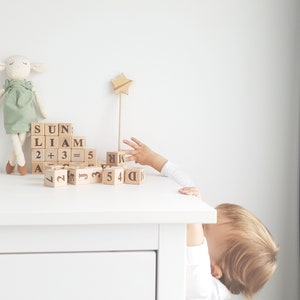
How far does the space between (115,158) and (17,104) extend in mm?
334

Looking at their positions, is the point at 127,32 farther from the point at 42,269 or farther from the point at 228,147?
the point at 42,269

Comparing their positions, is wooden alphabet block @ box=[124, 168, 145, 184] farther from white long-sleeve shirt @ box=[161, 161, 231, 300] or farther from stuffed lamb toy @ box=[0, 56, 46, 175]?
stuffed lamb toy @ box=[0, 56, 46, 175]

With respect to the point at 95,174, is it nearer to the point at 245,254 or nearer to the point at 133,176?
the point at 133,176

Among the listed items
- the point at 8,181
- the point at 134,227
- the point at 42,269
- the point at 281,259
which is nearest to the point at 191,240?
the point at 134,227

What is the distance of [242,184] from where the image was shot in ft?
4.76

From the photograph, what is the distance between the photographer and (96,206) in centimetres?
85

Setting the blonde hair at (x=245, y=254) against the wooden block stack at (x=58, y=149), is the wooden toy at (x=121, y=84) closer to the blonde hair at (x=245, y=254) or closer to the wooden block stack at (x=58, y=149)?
the wooden block stack at (x=58, y=149)

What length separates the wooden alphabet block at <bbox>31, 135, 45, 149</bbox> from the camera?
4.21ft

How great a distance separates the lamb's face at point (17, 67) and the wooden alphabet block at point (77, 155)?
0.27m

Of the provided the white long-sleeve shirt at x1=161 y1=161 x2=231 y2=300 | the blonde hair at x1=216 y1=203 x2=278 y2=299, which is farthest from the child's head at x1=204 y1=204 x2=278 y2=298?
the white long-sleeve shirt at x1=161 y1=161 x2=231 y2=300

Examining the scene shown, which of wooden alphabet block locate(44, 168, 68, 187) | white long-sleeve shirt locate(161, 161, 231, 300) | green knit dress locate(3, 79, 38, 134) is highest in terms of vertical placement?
green knit dress locate(3, 79, 38, 134)

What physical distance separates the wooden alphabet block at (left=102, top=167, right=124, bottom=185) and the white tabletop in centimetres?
4

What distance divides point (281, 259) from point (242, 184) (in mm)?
→ 287

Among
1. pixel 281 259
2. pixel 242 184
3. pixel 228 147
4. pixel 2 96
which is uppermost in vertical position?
pixel 2 96
